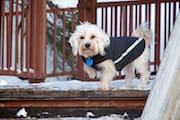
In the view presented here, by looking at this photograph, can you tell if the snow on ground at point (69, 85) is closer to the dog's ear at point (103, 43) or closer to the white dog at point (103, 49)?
the white dog at point (103, 49)

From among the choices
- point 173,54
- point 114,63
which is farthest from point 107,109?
point 173,54

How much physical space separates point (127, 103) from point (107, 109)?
0.17 m

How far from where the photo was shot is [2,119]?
4.21 metres

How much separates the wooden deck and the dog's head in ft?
2.83

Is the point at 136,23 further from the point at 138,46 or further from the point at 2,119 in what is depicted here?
the point at 2,119

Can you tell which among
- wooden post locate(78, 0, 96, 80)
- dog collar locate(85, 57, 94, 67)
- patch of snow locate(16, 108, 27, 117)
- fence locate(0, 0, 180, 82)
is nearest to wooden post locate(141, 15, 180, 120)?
patch of snow locate(16, 108, 27, 117)

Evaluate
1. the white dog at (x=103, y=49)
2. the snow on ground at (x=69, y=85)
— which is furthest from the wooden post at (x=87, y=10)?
the white dog at (x=103, y=49)

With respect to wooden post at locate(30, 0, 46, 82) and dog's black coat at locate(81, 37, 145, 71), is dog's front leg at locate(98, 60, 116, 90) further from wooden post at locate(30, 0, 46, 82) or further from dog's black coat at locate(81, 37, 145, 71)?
wooden post at locate(30, 0, 46, 82)

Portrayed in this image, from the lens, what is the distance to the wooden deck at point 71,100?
4.10 metres

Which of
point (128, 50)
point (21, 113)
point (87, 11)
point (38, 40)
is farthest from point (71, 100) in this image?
point (87, 11)

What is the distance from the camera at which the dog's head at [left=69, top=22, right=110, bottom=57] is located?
4941 millimetres

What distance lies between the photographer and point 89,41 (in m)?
5.00

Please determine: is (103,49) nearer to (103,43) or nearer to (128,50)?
(103,43)

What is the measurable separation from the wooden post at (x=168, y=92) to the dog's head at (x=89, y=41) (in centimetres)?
267
